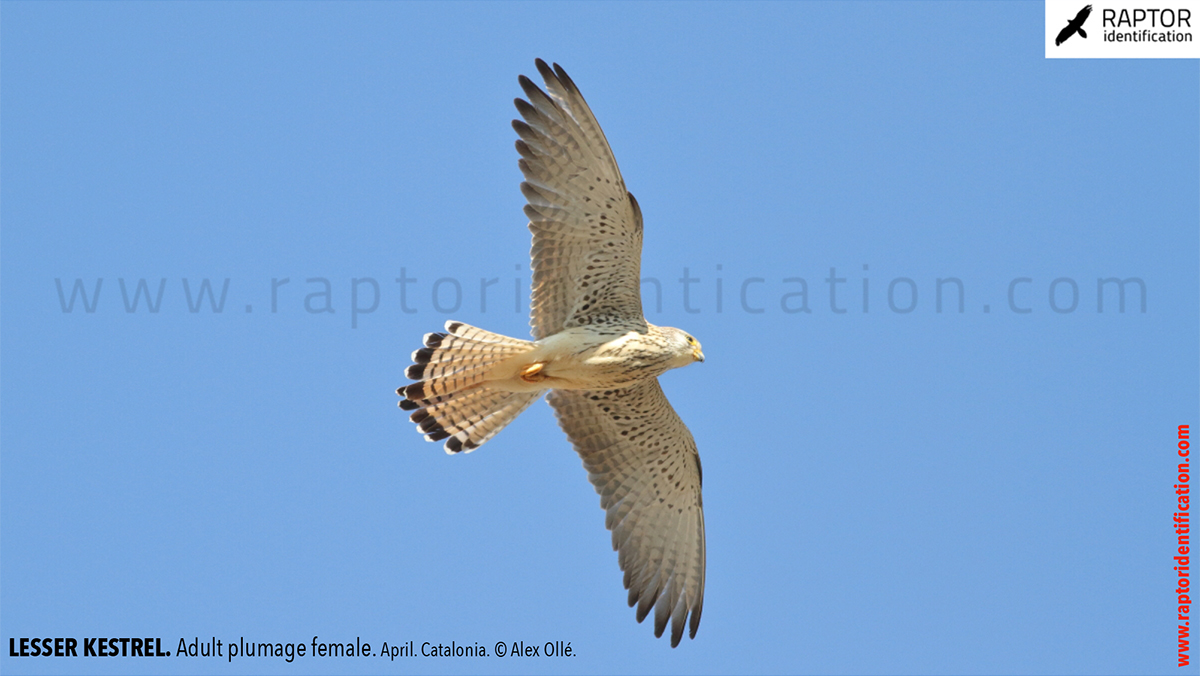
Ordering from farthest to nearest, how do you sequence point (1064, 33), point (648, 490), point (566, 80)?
point (1064, 33), point (648, 490), point (566, 80)

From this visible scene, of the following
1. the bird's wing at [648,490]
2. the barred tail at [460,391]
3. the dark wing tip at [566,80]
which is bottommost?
the bird's wing at [648,490]

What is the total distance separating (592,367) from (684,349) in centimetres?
72

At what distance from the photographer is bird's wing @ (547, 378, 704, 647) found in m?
9.83

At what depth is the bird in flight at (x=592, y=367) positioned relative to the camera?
29.2 ft

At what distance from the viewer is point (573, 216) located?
902 cm

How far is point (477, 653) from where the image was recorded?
9.97 meters

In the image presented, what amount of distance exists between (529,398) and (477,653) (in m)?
2.17

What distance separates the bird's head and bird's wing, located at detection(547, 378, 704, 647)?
1.97 feet

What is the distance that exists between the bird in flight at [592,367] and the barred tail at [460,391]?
11mm

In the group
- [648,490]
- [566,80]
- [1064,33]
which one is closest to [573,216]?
[566,80]

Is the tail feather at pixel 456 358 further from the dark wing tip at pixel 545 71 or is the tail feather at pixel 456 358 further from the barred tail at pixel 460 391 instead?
the dark wing tip at pixel 545 71

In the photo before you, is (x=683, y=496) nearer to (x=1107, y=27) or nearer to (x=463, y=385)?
(x=463, y=385)

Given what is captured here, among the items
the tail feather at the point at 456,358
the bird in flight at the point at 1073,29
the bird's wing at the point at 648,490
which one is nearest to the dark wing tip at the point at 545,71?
the tail feather at the point at 456,358

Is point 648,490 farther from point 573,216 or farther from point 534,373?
point 573,216
